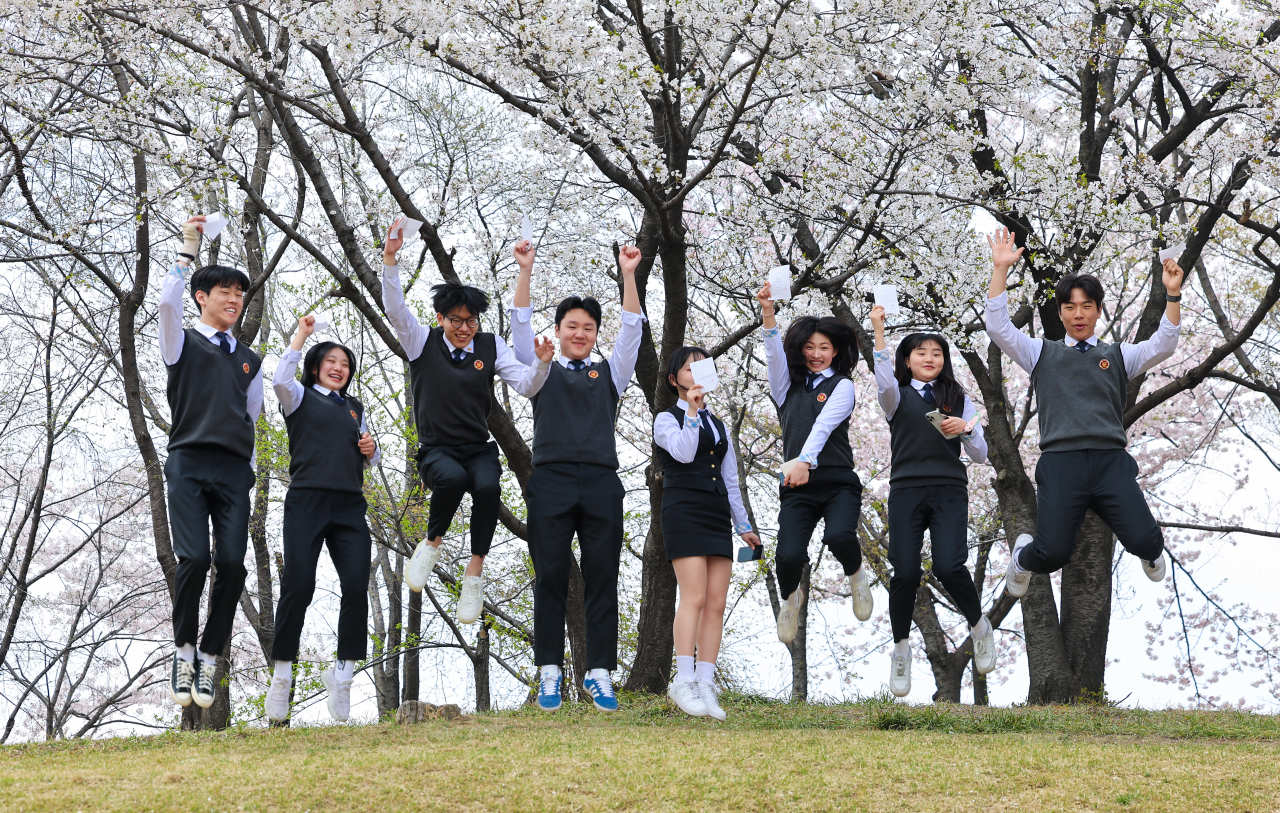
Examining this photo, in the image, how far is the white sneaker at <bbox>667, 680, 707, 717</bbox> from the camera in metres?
5.30

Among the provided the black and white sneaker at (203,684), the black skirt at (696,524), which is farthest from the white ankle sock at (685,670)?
the black and white sneaker at (203,684)

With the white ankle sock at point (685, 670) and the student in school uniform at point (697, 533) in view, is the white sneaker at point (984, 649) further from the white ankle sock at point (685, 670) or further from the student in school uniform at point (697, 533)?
the white ankle sock at point (685, 670)

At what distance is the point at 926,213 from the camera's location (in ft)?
27.8

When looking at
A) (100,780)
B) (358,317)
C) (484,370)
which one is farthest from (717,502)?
(358,317)

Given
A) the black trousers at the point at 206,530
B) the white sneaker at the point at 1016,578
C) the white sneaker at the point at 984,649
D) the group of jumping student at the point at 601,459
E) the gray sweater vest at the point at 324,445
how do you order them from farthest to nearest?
the white sneaker at the point at 1016,578, the white sneaker at the point at 984,649, the gray sweater vest at the point at 324,445, the group of jumping student at the point at 601,459, the black trousers at the point at 206,530

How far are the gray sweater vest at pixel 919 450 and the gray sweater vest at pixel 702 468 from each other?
3.49ft

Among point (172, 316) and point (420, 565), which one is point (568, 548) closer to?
point (420, 565)

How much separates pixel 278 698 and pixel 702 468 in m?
2.56

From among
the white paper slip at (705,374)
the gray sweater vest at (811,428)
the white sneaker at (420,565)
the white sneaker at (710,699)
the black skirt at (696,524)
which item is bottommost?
the white sneaker at (710,699)

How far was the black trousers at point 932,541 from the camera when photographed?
5594mm

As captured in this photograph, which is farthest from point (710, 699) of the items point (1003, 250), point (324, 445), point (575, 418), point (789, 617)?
point (1003, 250)

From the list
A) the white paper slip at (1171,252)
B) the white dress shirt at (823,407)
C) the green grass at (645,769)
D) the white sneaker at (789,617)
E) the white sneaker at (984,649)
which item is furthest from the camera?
the white sneaker at (984,649)

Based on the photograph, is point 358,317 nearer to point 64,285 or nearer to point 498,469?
point 64,285

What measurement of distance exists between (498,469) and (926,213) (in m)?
4.67
